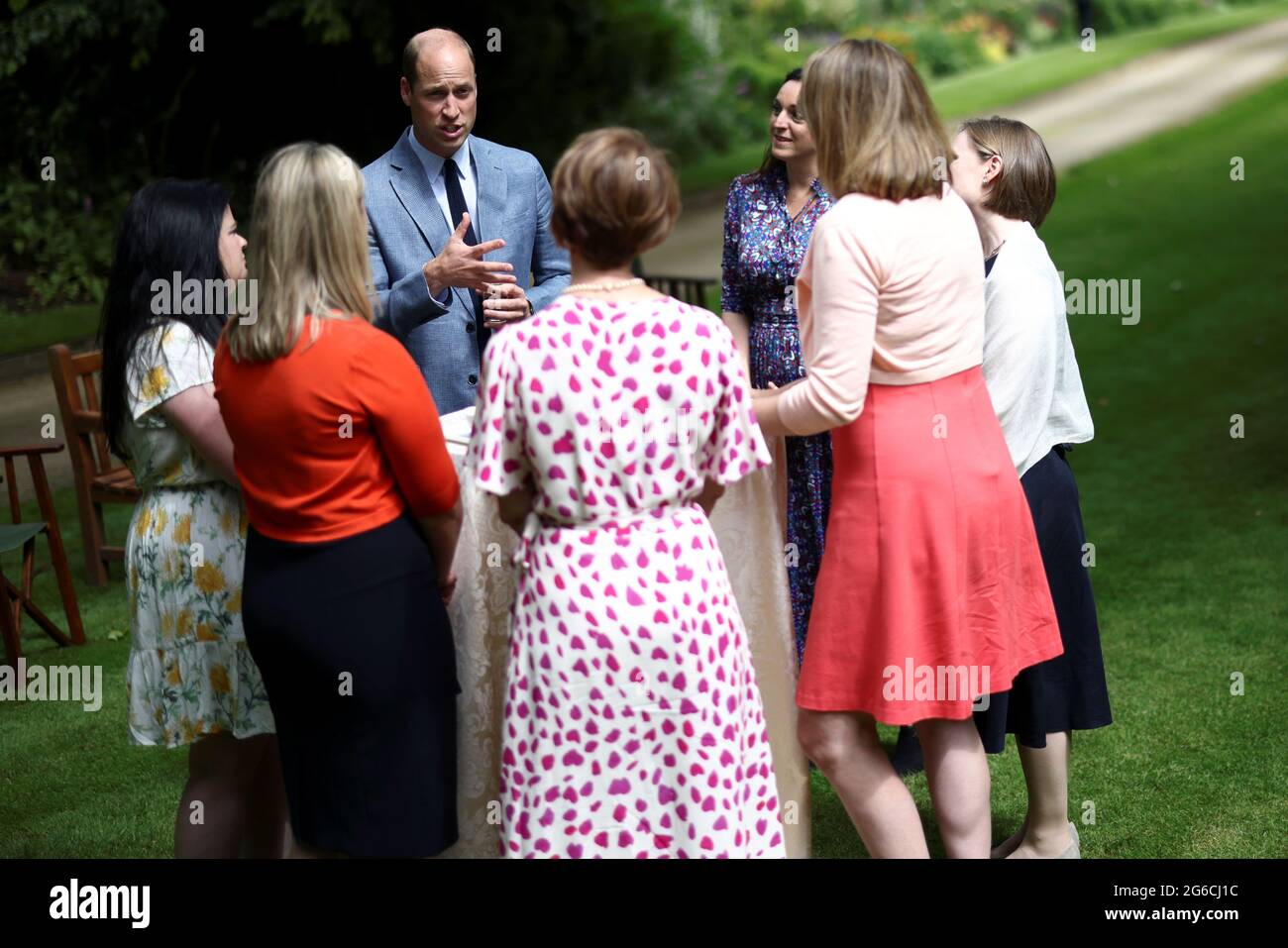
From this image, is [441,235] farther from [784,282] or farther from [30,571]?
[30,571]

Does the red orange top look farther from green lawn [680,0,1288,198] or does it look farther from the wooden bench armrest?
green lawn [680,0,1288,198]

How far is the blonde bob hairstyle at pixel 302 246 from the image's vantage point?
2.86 meters

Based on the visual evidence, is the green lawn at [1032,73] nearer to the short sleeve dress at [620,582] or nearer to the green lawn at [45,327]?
the green lawn at [45,327]

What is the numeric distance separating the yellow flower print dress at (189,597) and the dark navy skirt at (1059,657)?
5.99 ft

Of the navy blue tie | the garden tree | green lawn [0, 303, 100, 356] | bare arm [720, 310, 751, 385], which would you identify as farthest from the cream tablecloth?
the garden tree

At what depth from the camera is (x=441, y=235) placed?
4.22 metres

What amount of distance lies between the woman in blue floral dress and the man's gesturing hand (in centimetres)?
86

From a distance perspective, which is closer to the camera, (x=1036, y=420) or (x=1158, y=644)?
(x=1036, y=420)

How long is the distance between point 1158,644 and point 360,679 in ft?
12.7

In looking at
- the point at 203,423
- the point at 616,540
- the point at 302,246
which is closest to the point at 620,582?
the point at 616,540

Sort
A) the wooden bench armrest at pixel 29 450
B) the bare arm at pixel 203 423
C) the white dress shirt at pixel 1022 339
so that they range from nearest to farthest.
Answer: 1. the bare arm at pixel 203 423
2. the white dress shirt at pixel 1022 339
3. the wooden bench armrest at pixel 29 450

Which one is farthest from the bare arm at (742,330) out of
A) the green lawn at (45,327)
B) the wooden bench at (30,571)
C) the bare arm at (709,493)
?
the green lawn at (45,327)
